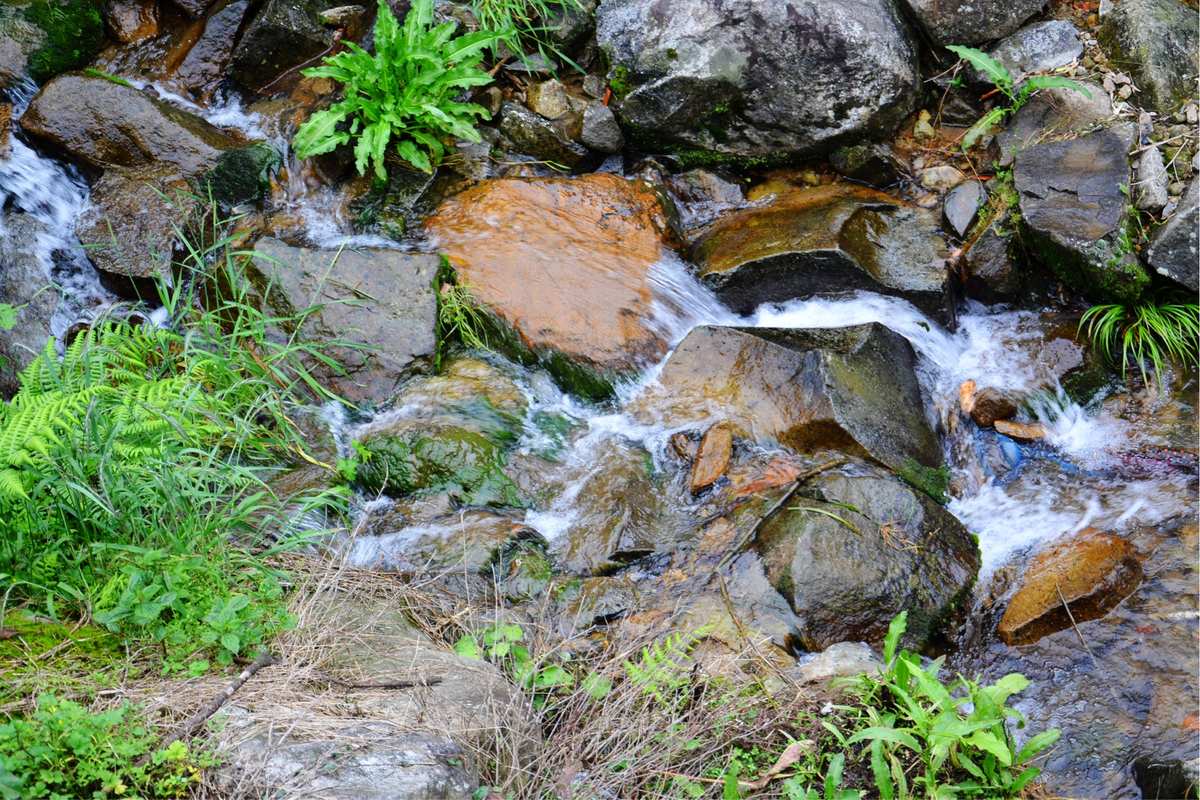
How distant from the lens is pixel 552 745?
306 cm

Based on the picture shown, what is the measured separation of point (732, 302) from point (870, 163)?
1.46 m

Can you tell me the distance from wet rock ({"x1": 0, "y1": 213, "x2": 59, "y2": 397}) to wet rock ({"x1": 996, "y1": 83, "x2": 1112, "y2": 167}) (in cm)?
595

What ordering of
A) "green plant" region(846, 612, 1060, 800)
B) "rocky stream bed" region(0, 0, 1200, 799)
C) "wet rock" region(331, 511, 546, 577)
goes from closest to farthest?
"green plant" region(846, 612, 1060, 800), "rocky stream bed" region(0, 0, 1200, 799), "wet rock" region(331, 511, 546, 577)

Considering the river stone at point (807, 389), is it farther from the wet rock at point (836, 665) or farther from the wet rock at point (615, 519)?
the wet rock at point (836, 665)

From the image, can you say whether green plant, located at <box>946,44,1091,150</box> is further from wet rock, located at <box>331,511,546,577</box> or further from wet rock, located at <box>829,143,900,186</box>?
wet rock, located at <box>331,511,546,577</box>

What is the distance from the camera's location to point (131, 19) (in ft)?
23.1

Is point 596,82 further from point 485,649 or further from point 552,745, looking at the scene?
point 552,745

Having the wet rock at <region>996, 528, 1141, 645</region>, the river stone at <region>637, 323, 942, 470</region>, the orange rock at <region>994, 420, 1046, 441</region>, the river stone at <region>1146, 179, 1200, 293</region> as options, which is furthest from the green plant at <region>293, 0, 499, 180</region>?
the wet rock at <region>996, 528, 1141, 645</region>

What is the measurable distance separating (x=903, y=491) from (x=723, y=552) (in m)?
0.91

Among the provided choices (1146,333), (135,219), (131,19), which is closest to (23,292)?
(135,219)

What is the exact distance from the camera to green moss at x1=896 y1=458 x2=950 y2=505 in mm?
4816

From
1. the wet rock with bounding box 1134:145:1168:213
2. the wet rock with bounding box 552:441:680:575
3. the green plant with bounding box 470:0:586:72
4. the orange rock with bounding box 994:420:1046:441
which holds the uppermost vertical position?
the green plant with bounding box 470:0:586:72

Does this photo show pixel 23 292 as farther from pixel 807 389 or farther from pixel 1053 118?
pixel 1053 118

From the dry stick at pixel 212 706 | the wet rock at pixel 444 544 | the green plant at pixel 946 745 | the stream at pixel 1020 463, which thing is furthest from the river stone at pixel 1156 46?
the dry stick at pixel 212 706
